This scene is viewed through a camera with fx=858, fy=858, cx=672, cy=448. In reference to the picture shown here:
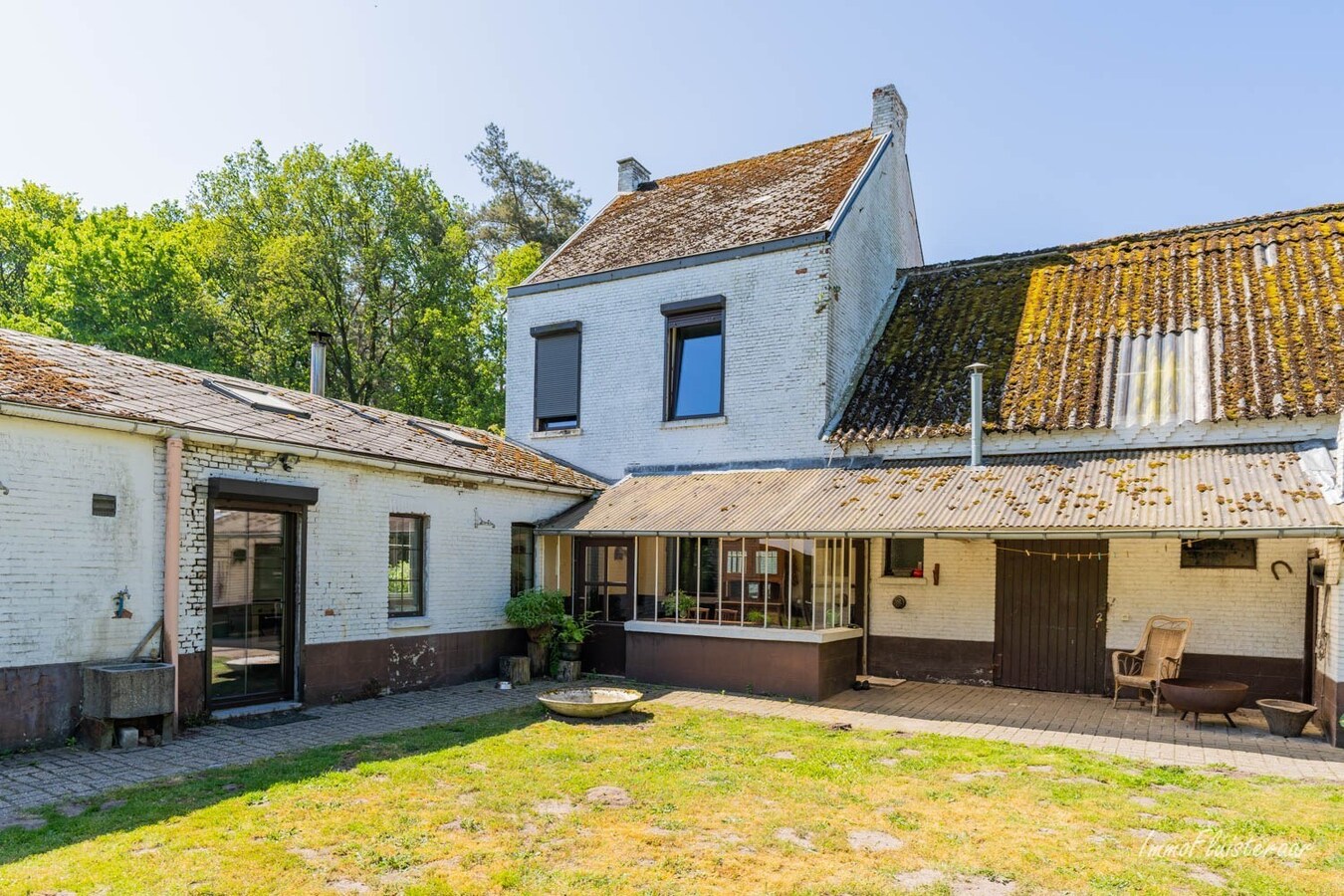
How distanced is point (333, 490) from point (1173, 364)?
11538mm

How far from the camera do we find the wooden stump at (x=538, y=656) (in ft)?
42.8

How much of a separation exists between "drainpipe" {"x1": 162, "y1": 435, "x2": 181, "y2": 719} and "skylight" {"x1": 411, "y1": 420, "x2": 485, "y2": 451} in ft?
16.8

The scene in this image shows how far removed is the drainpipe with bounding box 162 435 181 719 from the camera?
29.1ft

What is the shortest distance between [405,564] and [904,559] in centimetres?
746

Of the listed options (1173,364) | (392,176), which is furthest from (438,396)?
(1173,364)

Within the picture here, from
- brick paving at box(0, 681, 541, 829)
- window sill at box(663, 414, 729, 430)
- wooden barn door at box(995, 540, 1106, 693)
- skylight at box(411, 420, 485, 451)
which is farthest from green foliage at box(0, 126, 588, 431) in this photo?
wooden barn door at box(995, 540, 1106, 693)

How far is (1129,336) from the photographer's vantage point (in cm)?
1293

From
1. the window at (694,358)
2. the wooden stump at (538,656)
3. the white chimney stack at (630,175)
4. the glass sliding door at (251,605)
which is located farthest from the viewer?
the white chimney stack at (630,175)

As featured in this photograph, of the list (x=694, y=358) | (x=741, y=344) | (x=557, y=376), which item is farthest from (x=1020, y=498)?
(x=557, y=376)

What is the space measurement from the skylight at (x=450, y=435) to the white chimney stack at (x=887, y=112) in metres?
9.91

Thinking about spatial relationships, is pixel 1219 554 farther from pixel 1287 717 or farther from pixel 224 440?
pixel 224 440

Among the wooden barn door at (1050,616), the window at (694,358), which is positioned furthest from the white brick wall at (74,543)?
the wooden barn door at (1050,616)

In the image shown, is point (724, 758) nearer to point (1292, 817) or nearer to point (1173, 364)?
point (1292, 817)

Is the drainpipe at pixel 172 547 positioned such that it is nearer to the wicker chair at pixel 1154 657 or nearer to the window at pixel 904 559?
the window at pixel 904 559
